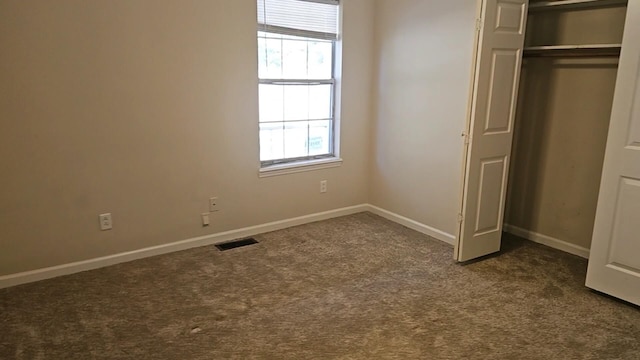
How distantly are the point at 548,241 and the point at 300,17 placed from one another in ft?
9.61

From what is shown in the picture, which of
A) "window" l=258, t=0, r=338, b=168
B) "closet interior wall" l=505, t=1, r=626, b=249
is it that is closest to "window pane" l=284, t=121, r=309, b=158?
"window" l=258, t=0, r=338, b=168

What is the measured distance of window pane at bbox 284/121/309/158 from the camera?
4.33 m

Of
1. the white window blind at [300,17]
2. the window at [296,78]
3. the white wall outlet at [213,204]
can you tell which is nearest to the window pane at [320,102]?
the window at [296,78]

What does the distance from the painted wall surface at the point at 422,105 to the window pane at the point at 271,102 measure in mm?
1051

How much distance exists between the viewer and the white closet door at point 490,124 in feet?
10.6

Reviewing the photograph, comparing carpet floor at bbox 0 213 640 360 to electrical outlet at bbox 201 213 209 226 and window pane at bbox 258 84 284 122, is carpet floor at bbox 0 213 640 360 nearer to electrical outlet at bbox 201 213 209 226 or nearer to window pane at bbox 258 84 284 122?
electrical outlet at bbox 201 213 209 226

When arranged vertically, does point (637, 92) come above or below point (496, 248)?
above

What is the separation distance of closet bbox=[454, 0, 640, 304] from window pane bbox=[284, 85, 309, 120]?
1.63 metres

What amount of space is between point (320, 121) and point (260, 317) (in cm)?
226

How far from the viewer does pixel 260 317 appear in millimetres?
2801

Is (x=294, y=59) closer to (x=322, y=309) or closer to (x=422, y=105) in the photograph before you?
(x=422, y=105)

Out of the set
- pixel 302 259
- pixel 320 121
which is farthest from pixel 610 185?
pixel 320 121

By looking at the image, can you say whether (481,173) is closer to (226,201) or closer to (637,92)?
(637,92)

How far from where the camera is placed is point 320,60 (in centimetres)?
439
